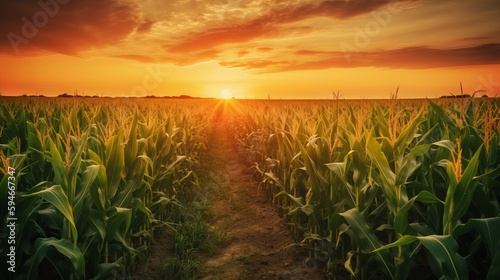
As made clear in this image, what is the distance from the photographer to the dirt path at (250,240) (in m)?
4.46

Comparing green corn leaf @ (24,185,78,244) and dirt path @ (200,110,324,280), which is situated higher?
green corn leaf @ (24,185,78,244)

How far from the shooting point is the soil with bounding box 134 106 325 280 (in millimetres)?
4441

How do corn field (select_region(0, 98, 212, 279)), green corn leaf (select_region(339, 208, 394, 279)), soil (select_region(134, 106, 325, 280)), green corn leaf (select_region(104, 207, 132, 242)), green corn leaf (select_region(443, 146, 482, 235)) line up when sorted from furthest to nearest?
soil (select_region(134, 106, 325, 280)) < green corn leaf (select_region(104, 207, 132, 242)) < green corn leaf (select_region(339, 208, 394, 279)) < corn field (select_region(0, 98, 212, 279)) < green corn leaf (select_region(443, 146, 482, 235))

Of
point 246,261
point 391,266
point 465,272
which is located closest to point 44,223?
point 246,261

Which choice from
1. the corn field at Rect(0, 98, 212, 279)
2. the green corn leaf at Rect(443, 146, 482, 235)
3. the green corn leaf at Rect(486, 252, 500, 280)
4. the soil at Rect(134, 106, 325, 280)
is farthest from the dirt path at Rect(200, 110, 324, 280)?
the green corn leaf at Rect(486, 252, 500, 280)

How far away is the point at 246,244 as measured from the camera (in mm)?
5336

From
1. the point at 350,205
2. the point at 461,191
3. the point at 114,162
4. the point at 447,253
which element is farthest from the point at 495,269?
the point at 114,162

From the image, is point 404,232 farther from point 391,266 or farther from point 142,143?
point 142,143

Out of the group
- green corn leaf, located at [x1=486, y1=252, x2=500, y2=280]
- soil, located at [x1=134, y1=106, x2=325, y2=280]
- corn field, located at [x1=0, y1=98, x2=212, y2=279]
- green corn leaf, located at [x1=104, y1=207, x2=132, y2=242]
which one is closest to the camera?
green corn leaf, located at [x1=486, y1=252, x2=500, y2=280]

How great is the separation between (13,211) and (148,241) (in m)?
2.60

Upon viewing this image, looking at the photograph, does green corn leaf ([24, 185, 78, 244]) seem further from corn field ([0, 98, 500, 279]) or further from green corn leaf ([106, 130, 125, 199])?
green corn leaf ([106, 130, 125, 199])

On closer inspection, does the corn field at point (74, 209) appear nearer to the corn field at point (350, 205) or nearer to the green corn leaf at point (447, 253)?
the corn field at point (350, 205)

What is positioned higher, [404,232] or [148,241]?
[404,232]

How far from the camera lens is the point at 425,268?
3.23m
